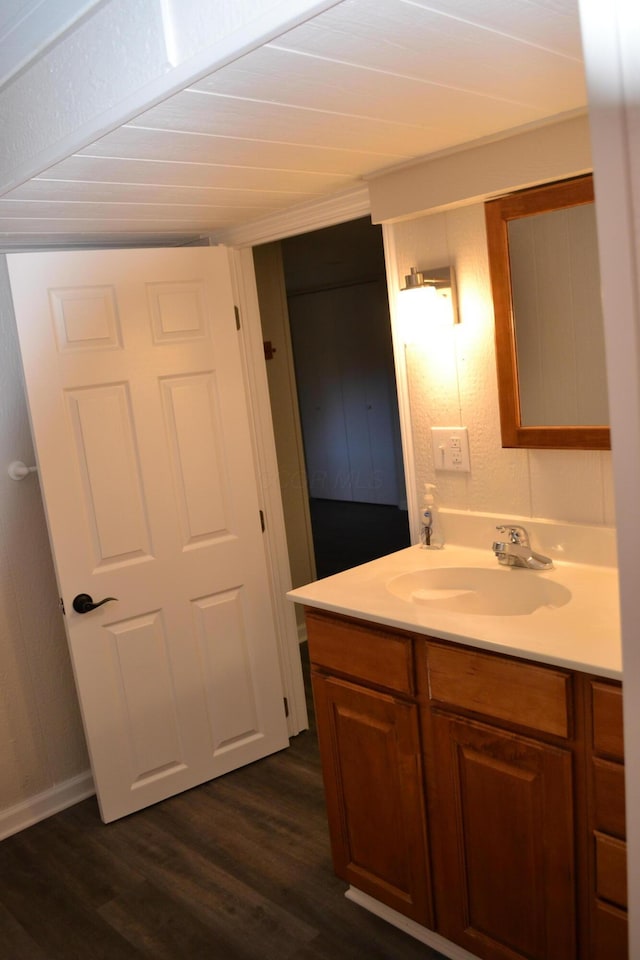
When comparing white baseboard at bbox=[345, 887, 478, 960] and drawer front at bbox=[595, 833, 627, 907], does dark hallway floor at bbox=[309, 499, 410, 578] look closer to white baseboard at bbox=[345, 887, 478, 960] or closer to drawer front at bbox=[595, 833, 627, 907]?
white baseboard at bbox=[345, 887, 478, 960]

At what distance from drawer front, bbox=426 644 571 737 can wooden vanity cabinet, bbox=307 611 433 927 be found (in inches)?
3.9

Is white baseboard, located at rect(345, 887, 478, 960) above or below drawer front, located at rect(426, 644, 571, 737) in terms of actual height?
below

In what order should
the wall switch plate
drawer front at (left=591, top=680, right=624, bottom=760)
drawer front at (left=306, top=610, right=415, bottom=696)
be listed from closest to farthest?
drawer front at (left=591, top=680, right=624, bottom=760) → drawer front at (left=306, top=610, right=415, bottom=696) → the wall switch plate

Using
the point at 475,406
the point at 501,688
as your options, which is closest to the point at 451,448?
the point at 475,406

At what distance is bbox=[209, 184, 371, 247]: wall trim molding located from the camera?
8.24 ft

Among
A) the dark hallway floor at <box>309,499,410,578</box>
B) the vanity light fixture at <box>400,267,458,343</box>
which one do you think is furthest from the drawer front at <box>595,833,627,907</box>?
the dark hallway floor at <box>309,499,410,578</box>

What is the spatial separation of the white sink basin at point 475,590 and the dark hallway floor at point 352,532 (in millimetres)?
3314

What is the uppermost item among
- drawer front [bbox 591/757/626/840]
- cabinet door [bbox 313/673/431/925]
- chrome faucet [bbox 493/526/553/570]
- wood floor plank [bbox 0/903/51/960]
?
chrome faucet [bbox 493/526/553/570]

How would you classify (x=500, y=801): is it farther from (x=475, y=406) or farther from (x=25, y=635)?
(x=25, y=635)

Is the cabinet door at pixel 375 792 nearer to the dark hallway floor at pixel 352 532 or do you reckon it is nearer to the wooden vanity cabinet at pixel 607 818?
the wooden vanity cabinet at pixel 607 818

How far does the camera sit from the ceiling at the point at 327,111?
1.20m

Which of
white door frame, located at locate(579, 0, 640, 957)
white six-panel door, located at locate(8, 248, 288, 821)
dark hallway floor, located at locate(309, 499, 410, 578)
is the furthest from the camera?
dark hallway floor, located at locate(309, 499, 410, 578)

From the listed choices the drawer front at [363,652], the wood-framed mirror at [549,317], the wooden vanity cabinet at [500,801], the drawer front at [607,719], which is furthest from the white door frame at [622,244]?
the wood-framed mirror at [549,317]

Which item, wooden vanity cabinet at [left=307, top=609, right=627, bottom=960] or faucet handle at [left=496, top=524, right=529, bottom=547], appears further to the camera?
faucet handle at [left=496, top=524, right=529, bottom=547]
